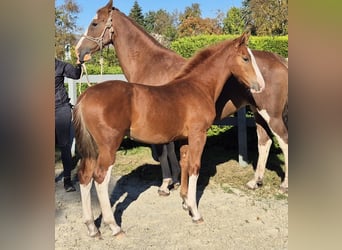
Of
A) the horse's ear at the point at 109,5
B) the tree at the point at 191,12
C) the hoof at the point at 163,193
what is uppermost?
the tree at the point at 191,12

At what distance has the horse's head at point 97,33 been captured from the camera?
2.91 metres

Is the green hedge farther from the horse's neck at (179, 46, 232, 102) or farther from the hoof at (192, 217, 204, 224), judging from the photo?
the hoof at (192, 217, 204, 224)

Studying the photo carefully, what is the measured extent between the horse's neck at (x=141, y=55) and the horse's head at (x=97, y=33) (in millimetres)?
63

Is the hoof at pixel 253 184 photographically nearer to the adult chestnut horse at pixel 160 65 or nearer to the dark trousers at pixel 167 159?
the adult chestnut horse at pixel 160 65

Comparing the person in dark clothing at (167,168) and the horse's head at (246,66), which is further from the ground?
the horse's head at (246,66)

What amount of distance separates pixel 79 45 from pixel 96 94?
105cm

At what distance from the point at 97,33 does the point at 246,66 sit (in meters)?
1.34

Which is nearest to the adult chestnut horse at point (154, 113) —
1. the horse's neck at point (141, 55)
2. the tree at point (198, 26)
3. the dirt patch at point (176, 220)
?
the dirt patch at point (176, 220)

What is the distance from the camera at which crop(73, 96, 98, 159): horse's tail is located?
2.00 metres

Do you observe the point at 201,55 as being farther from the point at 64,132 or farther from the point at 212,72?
the point at 64,132

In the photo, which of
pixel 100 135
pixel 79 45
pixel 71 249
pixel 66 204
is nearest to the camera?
pixel 71 249

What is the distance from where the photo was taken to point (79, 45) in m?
2.89
